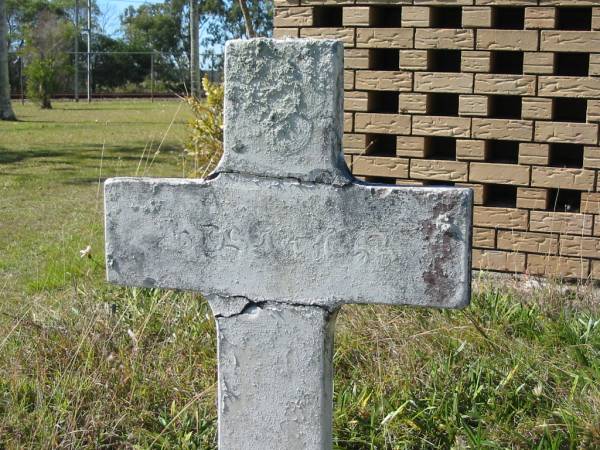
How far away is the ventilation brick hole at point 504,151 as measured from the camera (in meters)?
5.14

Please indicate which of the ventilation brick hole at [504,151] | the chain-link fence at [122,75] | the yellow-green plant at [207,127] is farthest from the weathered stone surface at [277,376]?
the chain-link fence at [122,75]

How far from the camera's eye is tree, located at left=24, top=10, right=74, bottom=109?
31.0 metres

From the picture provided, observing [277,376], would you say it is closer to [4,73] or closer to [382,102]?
[382,102]

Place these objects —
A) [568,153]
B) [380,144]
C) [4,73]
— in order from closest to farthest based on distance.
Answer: [568,153] → [380,144] → [4,73]

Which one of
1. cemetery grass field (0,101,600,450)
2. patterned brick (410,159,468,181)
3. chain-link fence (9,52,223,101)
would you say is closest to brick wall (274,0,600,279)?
patterned brick (410,159,468,181)

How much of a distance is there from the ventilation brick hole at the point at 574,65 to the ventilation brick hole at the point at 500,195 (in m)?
0.69

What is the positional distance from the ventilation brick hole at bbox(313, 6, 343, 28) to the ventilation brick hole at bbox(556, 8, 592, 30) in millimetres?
1219

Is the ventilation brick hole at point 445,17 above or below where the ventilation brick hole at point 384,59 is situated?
above

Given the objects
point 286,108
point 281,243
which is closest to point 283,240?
point 281,243

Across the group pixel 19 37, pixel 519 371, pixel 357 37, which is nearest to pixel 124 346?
pixel 519 371

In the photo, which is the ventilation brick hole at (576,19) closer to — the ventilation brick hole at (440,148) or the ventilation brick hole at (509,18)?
the ventilation brick hole at (509,18)

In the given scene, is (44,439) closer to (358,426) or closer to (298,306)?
(358,426)

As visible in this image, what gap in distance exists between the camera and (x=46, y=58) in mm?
37531

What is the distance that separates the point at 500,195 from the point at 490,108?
0.55m
